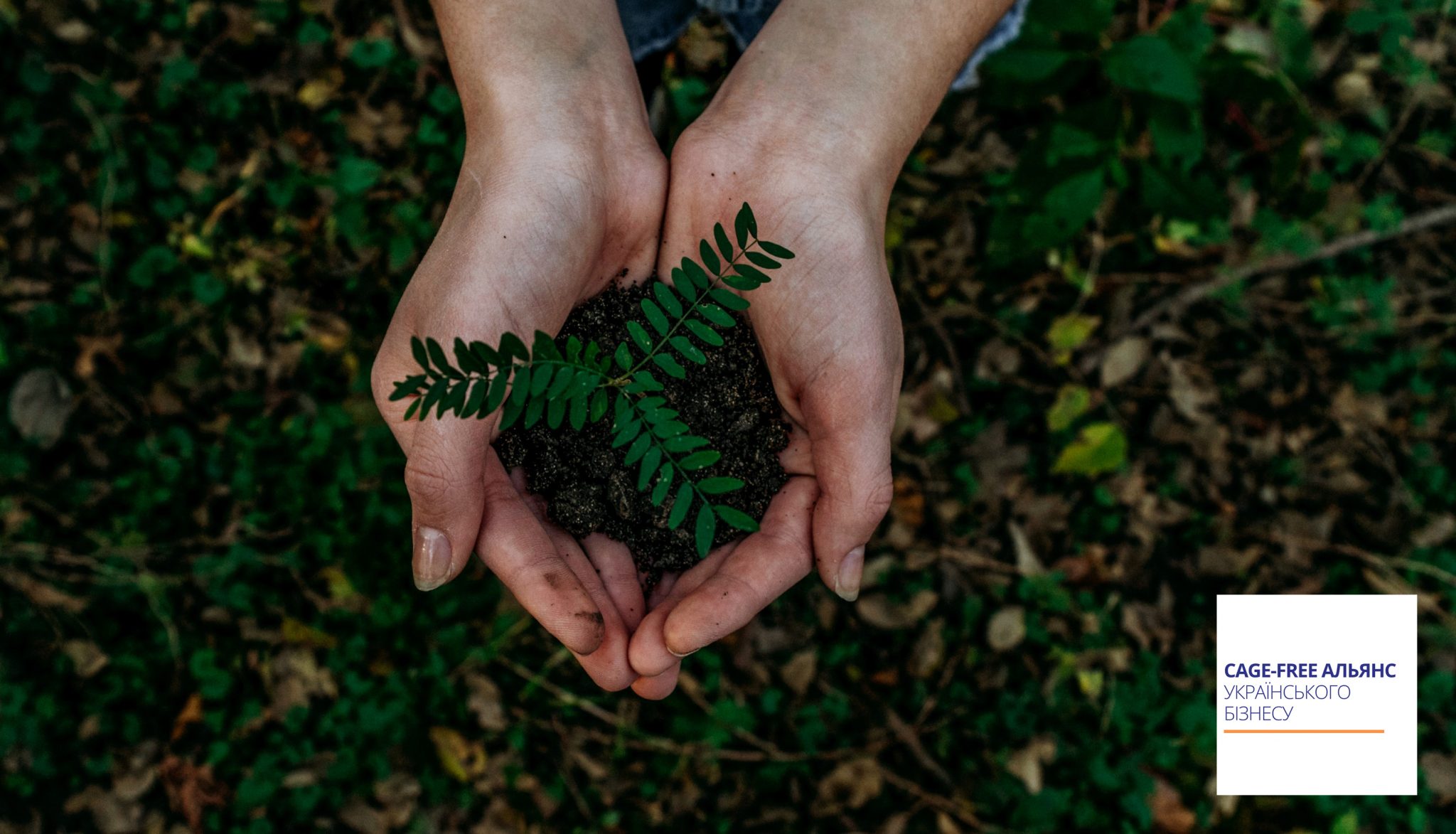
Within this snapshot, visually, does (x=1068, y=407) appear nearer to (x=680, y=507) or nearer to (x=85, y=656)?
(x=680, y=507)

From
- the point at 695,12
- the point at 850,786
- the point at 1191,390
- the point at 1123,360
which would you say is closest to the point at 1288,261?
the point at 1191,390

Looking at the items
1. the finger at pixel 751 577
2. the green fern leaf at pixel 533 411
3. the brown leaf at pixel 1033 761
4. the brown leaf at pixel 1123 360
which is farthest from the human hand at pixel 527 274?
the brown leaf at pixel 1123 360

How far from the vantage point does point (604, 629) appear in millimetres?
2566

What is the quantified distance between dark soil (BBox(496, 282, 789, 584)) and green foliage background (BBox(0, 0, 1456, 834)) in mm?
1224

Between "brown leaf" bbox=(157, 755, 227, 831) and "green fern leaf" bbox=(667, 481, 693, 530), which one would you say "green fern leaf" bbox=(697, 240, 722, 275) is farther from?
"brown leaf" bbox=(157, 755, 227, 831)

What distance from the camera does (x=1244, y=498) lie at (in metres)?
3.91

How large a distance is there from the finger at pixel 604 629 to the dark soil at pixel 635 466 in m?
0.05

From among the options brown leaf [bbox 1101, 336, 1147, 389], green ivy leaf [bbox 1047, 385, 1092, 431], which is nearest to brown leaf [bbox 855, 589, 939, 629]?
green ivy leaf [bbox 1047, 385, 1092, 431]

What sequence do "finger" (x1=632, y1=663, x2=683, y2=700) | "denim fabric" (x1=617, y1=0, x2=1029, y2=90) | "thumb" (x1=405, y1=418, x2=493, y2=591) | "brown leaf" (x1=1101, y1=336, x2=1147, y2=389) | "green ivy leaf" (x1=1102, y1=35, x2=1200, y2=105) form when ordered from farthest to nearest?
"brown leaf" (x1=1101, y1=336, x2=1147, y2=389) → "green ivy leaf" (x1=1102, y1=35, x2=1200, y2=105) → "denim fabric" (x1=617, y1=0, x2=1029, y2=90) → "finger" (x1=632, y1=663, x2=683, y2=700) → "thumb" (x1=405, y1=418, x2=493, y2=591)

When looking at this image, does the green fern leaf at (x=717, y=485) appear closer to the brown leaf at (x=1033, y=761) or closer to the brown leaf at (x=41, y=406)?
the brown leaf at (x=1033, y=761)

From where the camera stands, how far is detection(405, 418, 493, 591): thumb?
7.62ft

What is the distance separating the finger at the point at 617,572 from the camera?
106 inches

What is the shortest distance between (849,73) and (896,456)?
162 cm

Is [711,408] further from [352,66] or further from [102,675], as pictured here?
[102,675]
